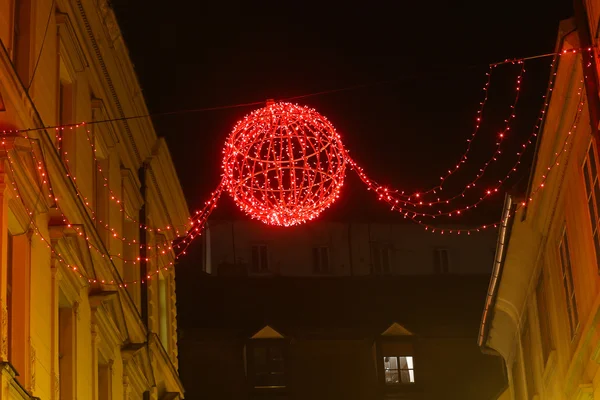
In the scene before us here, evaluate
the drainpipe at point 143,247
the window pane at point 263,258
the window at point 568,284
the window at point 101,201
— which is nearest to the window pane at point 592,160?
the window at point 568,284

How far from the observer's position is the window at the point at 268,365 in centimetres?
4528

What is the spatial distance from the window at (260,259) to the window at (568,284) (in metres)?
33.8

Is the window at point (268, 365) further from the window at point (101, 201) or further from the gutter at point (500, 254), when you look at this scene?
the window at point (101, 201)

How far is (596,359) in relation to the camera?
59.6ft

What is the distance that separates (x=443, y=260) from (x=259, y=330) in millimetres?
14838

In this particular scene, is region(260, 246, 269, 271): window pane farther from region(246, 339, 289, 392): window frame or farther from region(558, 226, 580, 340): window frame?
region(558, 226, 580, 340): window frame

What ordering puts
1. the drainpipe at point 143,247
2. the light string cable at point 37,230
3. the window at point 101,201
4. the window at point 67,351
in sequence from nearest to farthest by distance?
the light string cable at point 37,230, the window at point 67,351, the window at point 101,201, the drainpipe at point 143,247

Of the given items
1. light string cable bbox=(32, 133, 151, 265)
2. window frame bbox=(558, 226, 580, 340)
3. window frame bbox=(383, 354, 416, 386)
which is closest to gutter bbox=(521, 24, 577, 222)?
window frame bbox=(558, 226, 580, 340)

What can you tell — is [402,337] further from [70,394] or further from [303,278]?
[70,394]

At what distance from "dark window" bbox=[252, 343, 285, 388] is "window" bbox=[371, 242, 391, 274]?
1174cm

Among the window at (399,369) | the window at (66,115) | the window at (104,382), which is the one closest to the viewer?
the window at (66,115)

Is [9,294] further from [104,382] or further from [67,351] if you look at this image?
[104,382]

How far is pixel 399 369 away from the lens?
151 ft

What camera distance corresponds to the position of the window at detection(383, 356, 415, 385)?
151ft
